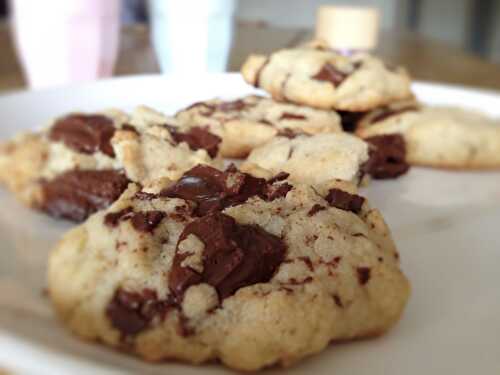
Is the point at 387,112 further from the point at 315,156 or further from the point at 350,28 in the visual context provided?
the point at 350,28

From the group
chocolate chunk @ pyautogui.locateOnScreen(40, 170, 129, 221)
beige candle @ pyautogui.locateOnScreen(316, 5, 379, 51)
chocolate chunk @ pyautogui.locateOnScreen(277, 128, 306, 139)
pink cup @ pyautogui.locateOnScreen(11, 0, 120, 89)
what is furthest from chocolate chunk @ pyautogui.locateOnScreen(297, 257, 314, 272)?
beige candle @ pyautogui.locateOnScreen(316, 5, 379, 51)

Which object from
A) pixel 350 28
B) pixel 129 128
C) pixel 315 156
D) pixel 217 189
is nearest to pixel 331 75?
pixel 315 156

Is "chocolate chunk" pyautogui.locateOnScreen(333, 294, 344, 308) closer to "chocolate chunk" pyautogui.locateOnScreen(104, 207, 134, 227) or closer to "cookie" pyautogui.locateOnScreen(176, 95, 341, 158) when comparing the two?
"chocolate chunk" pyautogui.locateOnScreen(104, 207, 134, 227)

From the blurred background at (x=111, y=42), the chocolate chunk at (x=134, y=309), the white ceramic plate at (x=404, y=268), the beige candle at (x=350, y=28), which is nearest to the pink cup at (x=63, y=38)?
the blurred background at (x=111, y=42)

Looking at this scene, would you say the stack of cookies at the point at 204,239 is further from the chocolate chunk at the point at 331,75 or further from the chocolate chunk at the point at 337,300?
the chocolate chunk at the point at 331,75

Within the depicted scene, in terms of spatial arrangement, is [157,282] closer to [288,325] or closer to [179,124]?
[288,325]

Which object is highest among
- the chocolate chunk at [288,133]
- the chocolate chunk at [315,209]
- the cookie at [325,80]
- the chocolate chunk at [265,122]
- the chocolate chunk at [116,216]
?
the cookie at [325,80]

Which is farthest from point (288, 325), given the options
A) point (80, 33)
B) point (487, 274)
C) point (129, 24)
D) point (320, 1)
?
point (320, 1)
